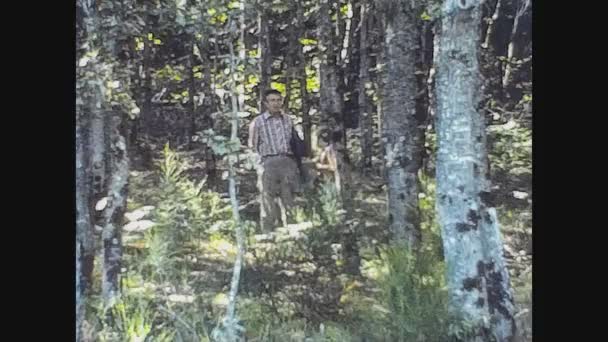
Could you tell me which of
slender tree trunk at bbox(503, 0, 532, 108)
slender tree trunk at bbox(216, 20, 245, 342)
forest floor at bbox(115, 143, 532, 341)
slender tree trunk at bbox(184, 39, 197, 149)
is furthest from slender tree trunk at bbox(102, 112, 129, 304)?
slender tree trunk at bbox(503, 0, 532, 108)

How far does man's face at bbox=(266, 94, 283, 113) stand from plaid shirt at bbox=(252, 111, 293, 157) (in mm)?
20

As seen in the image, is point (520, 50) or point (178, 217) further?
point (178, 217)

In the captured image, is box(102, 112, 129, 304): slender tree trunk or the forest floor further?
box(102, 112, 129, 304): slender tree trunk

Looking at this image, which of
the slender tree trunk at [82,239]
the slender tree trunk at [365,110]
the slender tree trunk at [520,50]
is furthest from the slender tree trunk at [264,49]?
the slender tree trunk at [520,50]

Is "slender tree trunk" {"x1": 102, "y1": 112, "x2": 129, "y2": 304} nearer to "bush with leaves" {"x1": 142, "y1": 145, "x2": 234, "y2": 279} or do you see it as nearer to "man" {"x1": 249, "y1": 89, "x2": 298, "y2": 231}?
"bush with leaves" {"x1": 142, "y1": 145, "x2": 234, "y2": 279}

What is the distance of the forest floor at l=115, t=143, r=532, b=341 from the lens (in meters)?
2.79

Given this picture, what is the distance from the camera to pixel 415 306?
2812 mm

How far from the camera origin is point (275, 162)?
9.35ft

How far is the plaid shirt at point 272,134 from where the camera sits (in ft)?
9.33

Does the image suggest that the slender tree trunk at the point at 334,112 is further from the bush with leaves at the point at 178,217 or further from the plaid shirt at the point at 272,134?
the bush with leaves at the point at 178,217

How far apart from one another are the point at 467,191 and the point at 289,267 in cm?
63

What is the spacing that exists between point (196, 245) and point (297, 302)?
0.39 m

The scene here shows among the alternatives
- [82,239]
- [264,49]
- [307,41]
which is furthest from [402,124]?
[82,239]

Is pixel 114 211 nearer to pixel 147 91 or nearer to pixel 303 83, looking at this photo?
pixel 147 91
